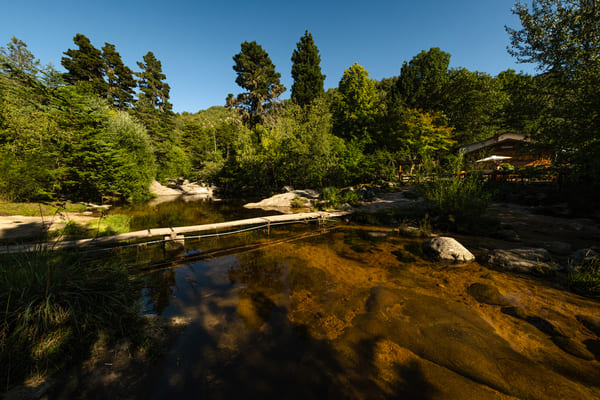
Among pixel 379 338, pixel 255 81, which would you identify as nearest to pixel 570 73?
pixel 379 338

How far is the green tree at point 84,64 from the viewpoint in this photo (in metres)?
29.9

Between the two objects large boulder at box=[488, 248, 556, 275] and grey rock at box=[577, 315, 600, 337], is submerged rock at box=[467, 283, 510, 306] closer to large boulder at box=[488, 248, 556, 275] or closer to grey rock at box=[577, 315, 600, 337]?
grey rock at box=[577, 315, 600, 337]

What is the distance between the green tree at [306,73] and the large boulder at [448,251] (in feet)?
96.7

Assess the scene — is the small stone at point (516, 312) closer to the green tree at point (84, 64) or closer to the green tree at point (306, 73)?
the green tree at point (306, 73)

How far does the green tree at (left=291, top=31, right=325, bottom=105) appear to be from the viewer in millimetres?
31547

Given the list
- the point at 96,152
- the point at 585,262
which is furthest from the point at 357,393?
the point at 96,152

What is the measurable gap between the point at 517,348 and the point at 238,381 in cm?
438

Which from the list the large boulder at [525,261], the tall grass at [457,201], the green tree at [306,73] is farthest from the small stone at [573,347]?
the green tree at [306,73]

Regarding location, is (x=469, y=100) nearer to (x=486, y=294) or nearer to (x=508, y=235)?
(x=508, y=235)

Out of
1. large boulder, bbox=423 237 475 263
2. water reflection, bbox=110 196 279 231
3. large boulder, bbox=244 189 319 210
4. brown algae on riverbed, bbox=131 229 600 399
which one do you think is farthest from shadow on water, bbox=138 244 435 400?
large boulder, bbox=244 189 319 210

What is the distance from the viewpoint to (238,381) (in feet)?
9.48

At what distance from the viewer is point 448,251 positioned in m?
6.66

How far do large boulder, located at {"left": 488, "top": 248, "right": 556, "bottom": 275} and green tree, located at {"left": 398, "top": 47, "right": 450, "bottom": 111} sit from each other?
98.7 ft

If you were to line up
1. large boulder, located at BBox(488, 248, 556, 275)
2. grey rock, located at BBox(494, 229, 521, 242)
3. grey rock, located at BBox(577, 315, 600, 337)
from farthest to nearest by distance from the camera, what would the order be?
grey rock, located at BBox(494, 229, 521, 242), large boulder, located at BBox(488, 248, 556, 275), grey rock, located at BBox(577, 315, 600, 337)
